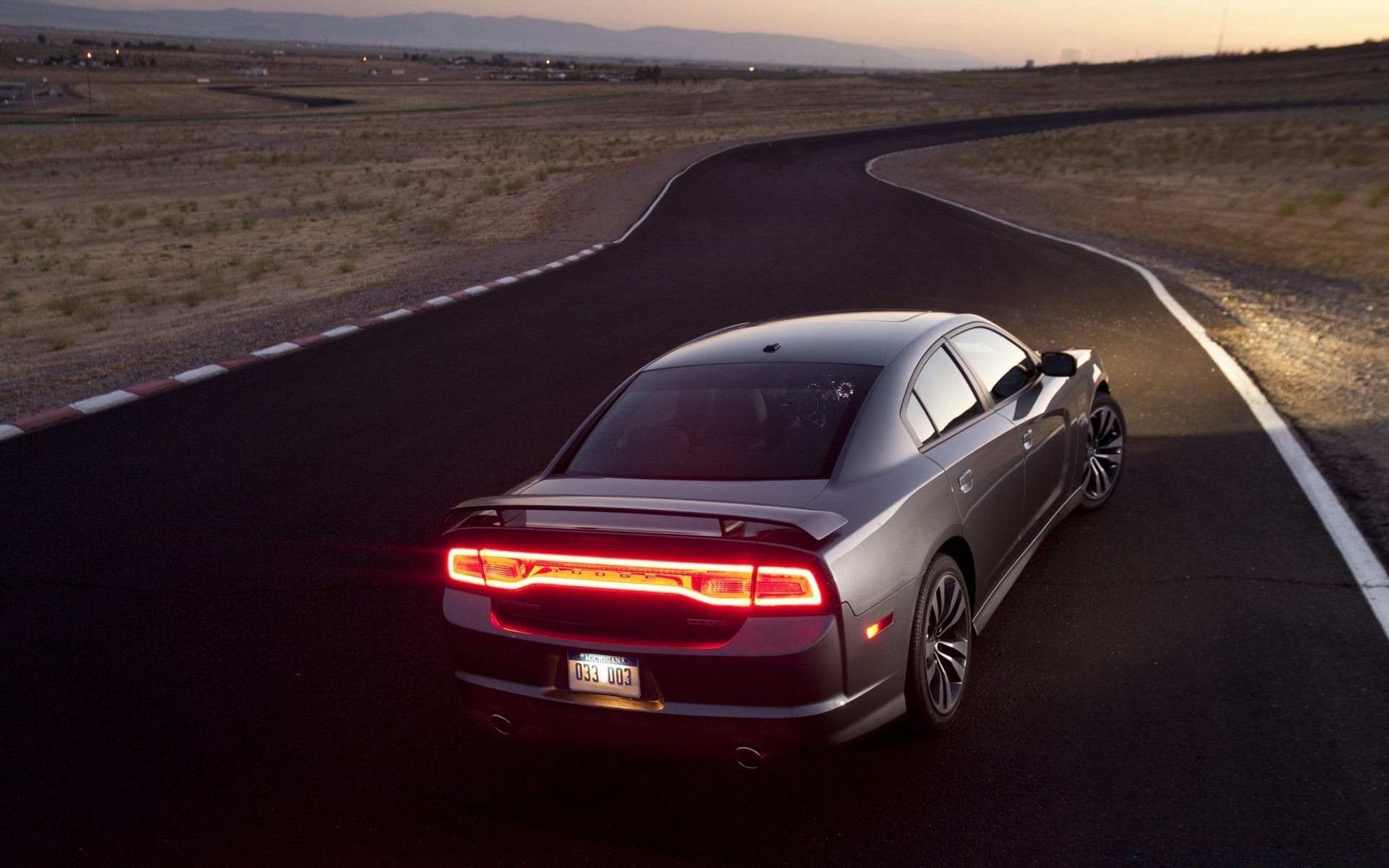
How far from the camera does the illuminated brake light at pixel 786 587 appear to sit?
361cm

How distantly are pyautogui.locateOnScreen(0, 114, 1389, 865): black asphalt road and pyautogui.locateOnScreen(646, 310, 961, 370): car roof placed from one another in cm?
138

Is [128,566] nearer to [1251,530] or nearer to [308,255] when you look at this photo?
[1251,530]

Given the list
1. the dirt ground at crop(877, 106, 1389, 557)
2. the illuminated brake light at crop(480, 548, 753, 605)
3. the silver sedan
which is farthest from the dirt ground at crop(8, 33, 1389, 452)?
the illuminated brake light at crop(480, 548, 753, 605)

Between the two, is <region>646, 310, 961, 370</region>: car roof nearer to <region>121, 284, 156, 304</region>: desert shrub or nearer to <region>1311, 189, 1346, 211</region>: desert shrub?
<region>121, 284, 156, 304</region>: desert shrub

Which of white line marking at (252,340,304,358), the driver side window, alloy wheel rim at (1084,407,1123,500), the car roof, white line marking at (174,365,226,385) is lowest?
white line marking at (252,340,304,358)

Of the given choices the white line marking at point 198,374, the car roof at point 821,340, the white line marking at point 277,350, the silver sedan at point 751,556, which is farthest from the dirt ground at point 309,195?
the silver sedan at point 751,556

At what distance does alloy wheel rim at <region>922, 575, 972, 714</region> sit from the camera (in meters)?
4.27

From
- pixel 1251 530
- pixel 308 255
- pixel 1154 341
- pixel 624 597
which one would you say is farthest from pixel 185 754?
pixel 308 255

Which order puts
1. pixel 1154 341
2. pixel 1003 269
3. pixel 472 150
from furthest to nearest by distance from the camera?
pixel 472 150
pixel 1003 269
pixel 1154 341

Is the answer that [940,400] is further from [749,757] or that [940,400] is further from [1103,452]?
[1103,452]

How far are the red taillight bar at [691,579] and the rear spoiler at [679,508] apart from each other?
0.53 feet

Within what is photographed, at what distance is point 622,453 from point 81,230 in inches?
1112

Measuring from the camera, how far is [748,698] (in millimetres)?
3639

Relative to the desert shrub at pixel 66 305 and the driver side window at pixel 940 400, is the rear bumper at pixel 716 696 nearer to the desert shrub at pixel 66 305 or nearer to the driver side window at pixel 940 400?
the driver side window at pixel 940 400
